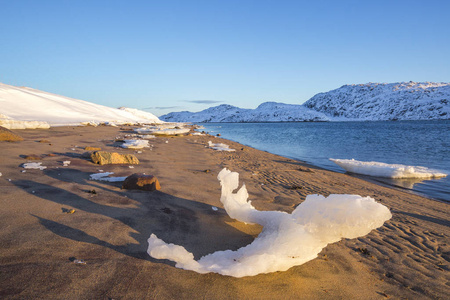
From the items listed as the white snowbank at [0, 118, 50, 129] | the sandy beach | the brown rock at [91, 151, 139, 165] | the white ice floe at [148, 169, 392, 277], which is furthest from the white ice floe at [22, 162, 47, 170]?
the white snowbank at [0, 118, 50, 129]

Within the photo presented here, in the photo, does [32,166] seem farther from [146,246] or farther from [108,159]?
[146,246]

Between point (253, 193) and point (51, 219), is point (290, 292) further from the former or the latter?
point (253, 193)

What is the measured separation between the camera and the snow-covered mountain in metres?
136

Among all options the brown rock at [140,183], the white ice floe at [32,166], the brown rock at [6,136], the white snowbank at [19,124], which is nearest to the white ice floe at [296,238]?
the brown rock at [140,183]

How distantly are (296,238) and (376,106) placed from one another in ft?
618

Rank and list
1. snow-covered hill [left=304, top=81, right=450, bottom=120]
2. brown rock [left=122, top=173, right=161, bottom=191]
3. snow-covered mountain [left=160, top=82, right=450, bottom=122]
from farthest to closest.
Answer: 1. snow-covered mountain [left=160, top=82, right=450, bottom=122]
2. snow-covered hill [left=304, top=81, right=450, bottom=120]
3. brown rock [left=122, top=173, right=161, bottom=191]

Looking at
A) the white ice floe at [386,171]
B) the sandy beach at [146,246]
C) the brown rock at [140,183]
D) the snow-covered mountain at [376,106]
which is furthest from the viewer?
the snow-covered mountain at [376,106]

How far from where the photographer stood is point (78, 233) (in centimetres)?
272

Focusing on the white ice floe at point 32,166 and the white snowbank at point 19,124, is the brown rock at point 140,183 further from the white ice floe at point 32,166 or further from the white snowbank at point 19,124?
the white snowbank at point 19,124

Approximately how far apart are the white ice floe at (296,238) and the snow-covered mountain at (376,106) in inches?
6730

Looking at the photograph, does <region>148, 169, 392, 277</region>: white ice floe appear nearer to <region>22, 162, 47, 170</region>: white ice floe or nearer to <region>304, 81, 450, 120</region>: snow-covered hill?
<region>22, 162, 47, 170</region>: white ice floe

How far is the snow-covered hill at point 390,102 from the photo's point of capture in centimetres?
13454

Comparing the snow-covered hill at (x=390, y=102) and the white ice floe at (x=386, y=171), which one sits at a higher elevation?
the snow-covered hill at (x=390, y=102)

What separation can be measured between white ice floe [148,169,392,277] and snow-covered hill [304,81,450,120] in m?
171
